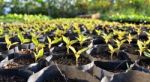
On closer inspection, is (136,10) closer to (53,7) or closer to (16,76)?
(53,7)

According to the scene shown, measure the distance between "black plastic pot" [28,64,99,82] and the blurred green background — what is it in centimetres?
2067

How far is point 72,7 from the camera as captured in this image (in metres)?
24.4

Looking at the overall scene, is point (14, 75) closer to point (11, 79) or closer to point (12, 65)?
point (11, 79)

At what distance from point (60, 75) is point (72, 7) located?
889 inches

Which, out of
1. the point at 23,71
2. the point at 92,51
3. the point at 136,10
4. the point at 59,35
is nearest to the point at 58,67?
the point at 23,71

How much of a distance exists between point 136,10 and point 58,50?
20.2 m

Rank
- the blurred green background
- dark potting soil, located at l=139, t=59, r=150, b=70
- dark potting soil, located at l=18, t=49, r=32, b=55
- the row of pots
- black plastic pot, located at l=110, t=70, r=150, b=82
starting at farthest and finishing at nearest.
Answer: the blurred green background < dark potting soil, located at l=18, t=49, r=32, b=55 < dark potting soil, located at l=139, t=59, r=150, b=70 < the row of pots < black plastic pot, located at l=110, t=70, r=150, b=82

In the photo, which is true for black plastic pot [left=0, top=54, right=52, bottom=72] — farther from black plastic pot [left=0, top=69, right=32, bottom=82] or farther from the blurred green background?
the blurred green background

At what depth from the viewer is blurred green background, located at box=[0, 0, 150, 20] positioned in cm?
2288

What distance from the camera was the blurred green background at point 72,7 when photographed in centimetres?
2288

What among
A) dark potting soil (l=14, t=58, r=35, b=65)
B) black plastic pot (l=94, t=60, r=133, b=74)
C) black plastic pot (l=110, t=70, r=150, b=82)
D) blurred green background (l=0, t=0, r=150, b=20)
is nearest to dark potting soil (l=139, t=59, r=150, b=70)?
black plastic pot (l=94, t=60, r=133, b=74)

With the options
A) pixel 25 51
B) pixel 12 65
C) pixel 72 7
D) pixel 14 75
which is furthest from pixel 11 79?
pixel 72 7

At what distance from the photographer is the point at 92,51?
2.85m

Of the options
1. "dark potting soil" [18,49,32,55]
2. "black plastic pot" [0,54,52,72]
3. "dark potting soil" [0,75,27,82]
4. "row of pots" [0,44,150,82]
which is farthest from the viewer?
"dark potting soil" [18,49,32,55]
